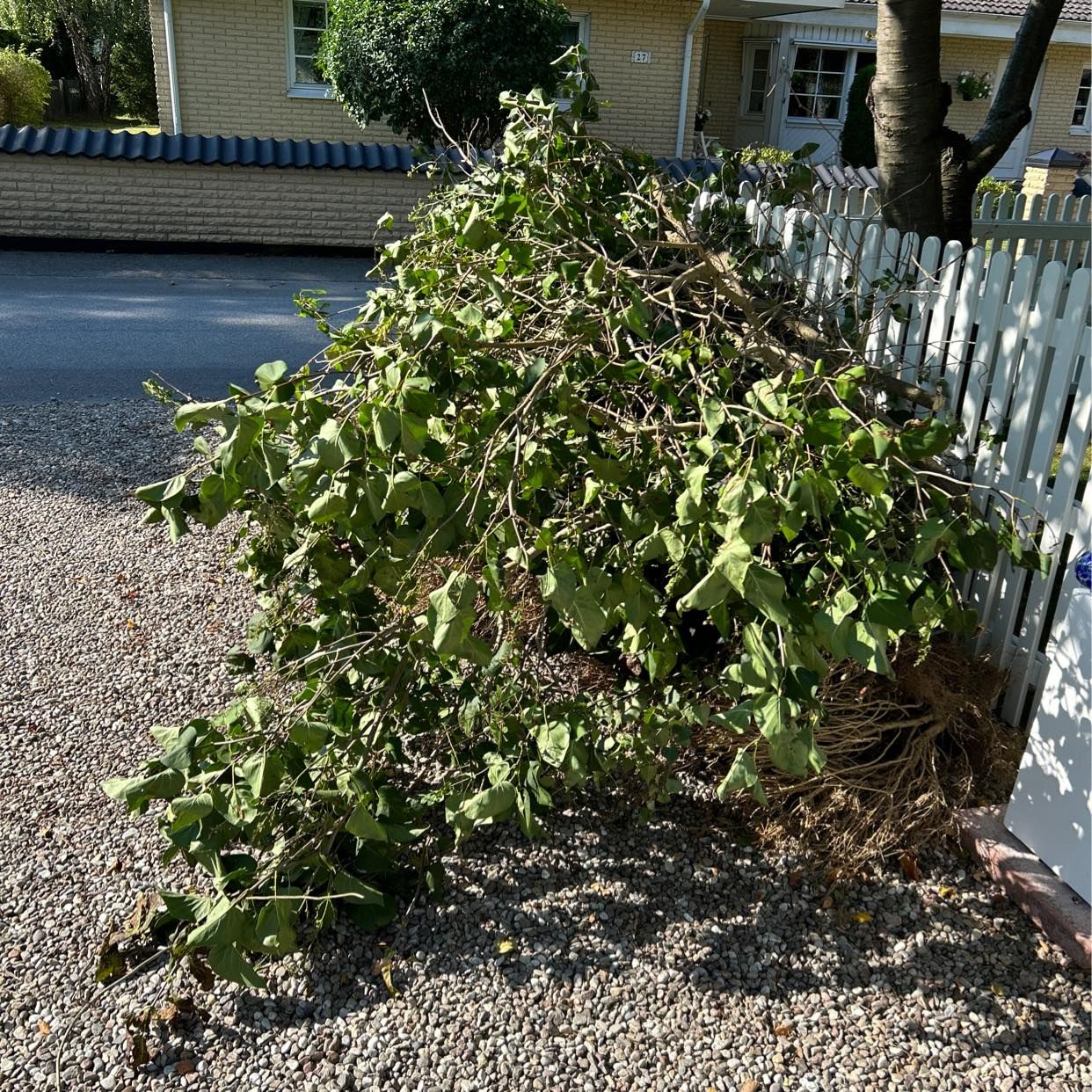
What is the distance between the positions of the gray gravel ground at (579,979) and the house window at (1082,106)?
2507cm

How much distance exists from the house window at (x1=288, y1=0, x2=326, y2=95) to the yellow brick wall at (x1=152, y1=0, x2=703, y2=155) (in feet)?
0.50

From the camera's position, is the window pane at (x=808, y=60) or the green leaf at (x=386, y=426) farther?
the window pane at (x=808, y=60)

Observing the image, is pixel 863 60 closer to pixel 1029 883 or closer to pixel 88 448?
pixel 88 448

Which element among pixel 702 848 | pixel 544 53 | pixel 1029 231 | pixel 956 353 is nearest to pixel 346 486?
pixel 702 848

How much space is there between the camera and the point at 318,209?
13.3m

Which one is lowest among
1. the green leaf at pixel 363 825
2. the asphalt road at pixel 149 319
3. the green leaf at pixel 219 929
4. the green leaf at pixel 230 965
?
the asphalt road at pixel 149 319

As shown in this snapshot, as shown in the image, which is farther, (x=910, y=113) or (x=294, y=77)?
(x=294, y=77)

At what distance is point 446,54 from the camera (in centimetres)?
1237

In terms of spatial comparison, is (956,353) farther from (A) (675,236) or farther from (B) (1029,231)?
(B) (1029,231)

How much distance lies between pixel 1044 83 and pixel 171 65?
691 inches

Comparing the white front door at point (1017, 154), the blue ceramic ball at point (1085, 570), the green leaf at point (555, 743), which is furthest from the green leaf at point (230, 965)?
the white front door at point (1017, 154)

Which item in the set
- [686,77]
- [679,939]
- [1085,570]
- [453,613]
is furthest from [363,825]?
[686,77]

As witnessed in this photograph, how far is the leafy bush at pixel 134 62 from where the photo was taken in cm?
2686

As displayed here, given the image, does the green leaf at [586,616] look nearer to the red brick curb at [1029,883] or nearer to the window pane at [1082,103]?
the red brick curb at [1029,883]
